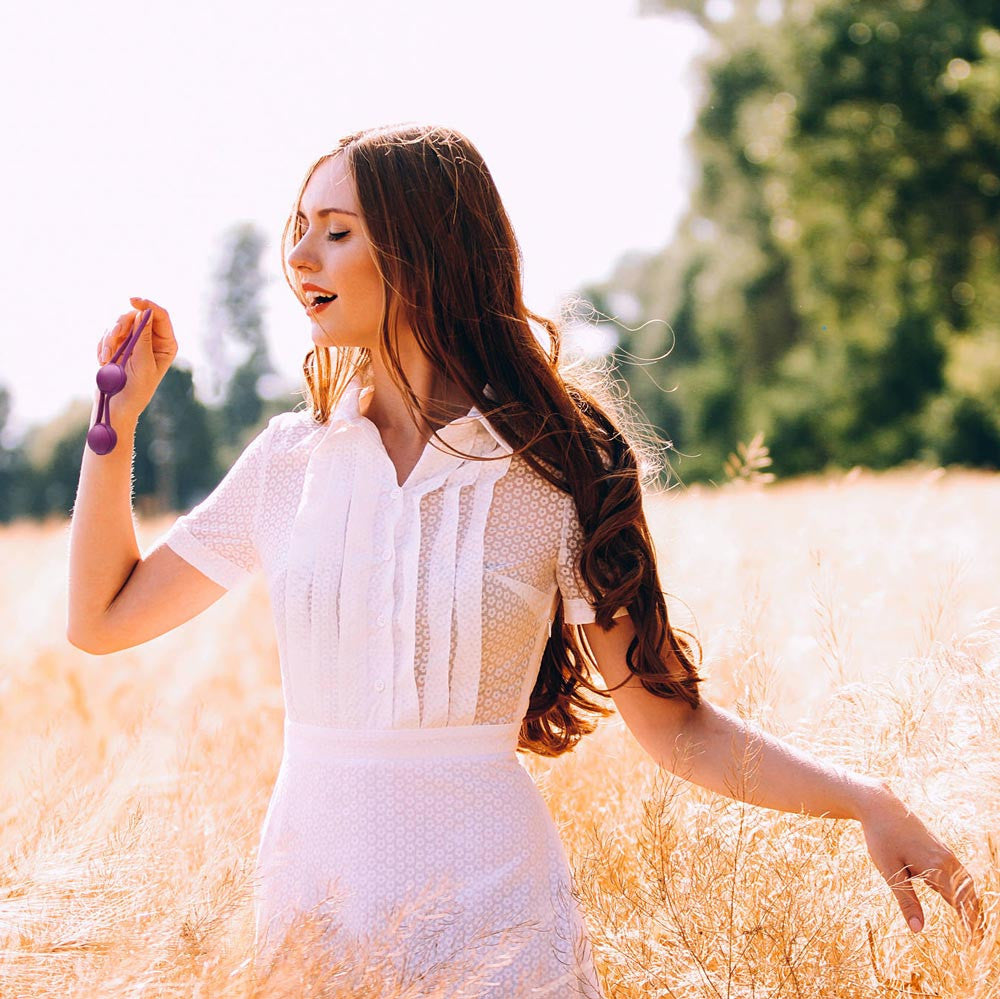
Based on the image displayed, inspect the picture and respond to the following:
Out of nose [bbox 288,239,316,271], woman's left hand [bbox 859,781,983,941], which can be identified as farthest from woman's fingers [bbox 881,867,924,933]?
nose [bbox 288,239,316,271]

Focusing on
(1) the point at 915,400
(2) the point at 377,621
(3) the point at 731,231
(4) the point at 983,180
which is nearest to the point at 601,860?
(2) the point at 377,621

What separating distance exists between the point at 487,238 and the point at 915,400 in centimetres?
2152

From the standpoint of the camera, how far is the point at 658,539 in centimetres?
251

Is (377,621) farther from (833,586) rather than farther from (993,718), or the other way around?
(833,586)

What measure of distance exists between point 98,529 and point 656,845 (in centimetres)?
96

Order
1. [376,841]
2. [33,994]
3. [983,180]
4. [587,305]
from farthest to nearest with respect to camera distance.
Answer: [983,180] → [587,305] → [376,841] → [33,994]

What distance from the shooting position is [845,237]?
16.0 m

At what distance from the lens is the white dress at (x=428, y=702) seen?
60.8 inches

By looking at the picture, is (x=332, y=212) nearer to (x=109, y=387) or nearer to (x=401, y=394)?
(x=401, y=394)

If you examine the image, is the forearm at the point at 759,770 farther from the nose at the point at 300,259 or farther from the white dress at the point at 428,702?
the nose at the point at 300,259

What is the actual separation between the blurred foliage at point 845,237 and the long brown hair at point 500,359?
5.33 m

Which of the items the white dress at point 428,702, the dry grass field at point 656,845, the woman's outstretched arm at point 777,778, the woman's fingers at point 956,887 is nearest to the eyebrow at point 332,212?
the white dress at point 428,702

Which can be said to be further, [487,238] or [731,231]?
[731,231]

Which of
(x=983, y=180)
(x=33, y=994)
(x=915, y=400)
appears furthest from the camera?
(x=915, y=400)
